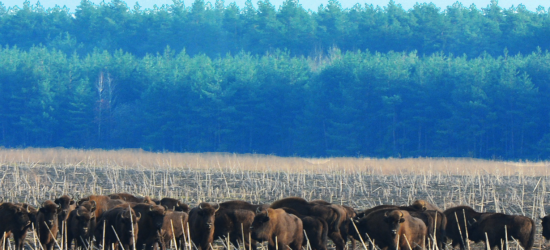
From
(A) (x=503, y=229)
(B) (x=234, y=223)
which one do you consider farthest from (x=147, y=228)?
(A) (x=503, y=229)

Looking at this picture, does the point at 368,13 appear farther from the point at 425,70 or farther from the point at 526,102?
the point at 526,102

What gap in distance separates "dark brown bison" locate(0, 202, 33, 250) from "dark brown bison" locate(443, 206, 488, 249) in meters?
7.39

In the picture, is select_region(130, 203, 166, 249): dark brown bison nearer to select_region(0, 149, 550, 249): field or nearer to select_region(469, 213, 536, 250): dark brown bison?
select_region(469, 213, 536, 250): dark brown bison

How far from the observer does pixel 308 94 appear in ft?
221

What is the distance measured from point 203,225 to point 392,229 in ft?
9.99

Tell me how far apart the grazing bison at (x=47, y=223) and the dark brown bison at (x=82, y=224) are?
1.08 ft

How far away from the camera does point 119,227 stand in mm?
11867

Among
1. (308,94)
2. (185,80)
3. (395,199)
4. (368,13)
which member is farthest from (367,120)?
(395,199)

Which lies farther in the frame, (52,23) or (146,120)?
(52,23)

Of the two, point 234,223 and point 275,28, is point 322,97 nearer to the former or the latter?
point 275,28

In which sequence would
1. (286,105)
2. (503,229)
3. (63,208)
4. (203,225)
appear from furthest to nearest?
1. (286,105)
2. (63,208)
3. (503,229)
4. (203,225)

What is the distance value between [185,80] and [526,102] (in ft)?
103

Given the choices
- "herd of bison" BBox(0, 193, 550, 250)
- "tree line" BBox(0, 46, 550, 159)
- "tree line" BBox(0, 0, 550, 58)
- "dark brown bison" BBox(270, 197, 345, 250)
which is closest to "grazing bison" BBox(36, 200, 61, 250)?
"herd of bison" BBox(0, 193, 550, 250)

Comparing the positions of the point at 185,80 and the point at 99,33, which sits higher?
the point at 99,33
